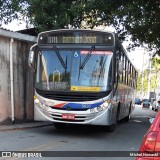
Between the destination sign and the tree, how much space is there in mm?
5270

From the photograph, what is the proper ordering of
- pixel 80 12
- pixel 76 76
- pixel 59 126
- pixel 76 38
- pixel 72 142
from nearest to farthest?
pixel 72 142 → pixel 76 76 → pixel 76 38 → pixel 59 126 → pixel 80 12

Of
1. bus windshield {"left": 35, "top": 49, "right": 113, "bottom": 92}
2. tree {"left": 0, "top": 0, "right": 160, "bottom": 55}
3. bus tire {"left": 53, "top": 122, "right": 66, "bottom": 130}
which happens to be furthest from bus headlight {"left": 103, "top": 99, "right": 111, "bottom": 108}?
tree {"left": 0, "top": 0, "right": 160, "bottom": 55}

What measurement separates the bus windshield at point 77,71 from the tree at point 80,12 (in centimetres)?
589

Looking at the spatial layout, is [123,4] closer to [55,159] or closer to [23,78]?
[23,78]

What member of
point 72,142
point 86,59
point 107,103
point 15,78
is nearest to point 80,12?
point 15,78

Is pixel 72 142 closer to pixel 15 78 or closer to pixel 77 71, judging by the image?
pixel 77 71

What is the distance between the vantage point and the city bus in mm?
12258

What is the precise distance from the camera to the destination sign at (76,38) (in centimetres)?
1268

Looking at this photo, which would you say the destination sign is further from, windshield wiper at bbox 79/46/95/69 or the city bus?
windshield wiper at bbox 79/46/95/69

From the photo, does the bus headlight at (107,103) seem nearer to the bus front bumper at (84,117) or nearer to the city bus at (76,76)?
the city bus at (76,76)

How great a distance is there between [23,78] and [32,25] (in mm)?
3711

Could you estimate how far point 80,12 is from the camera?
18.7 meters

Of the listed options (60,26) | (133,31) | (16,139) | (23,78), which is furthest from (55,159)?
(133,31)

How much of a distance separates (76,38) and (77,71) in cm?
116
